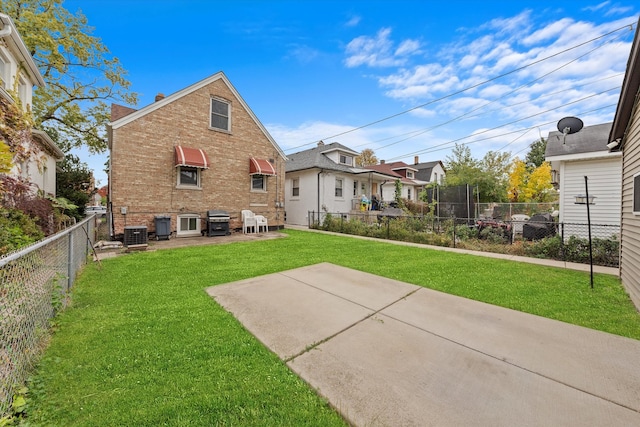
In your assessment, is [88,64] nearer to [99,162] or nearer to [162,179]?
[99,162]

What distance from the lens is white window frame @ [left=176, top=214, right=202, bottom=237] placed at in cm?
1130

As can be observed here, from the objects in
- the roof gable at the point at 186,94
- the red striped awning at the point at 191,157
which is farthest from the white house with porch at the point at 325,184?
the red striped awning at the point at 191,157

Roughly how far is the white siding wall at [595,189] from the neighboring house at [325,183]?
9.76 meters

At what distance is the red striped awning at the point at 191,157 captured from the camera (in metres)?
10.6

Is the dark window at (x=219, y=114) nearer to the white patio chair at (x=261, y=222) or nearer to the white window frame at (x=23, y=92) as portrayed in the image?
the white patio chair at (x=261, y=222)

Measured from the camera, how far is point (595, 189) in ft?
29.7

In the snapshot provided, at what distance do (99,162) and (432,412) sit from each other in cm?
2744

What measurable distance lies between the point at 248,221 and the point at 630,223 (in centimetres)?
1258

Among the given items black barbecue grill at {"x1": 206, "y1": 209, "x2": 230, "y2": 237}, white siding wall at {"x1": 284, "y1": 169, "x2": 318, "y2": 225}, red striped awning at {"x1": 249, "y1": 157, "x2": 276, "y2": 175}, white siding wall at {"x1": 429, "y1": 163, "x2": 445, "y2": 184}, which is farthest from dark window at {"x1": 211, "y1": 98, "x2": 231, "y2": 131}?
white siding wall at {"x1": 429, "y1": 163, "x2": 445, "y2": 184}

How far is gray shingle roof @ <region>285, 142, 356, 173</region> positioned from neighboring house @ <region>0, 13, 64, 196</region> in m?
12.0

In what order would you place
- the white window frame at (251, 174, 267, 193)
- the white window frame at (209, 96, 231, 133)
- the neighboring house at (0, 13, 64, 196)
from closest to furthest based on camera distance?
the neighboring house at (0, 13, 64, 196) → the white window frame at (209, 96, 231, 133) → the white window frame at (251, 174, 267, 193)

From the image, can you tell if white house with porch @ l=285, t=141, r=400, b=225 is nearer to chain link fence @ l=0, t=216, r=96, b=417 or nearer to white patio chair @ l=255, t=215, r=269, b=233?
white patio chair @ l=255, t=215, r=269, b=233

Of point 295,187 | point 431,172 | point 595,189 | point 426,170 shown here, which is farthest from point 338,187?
point 431,172

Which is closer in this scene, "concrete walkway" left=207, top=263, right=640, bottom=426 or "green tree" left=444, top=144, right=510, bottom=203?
"concrete walkway" left=207, top=263, right=640, bottom=426
